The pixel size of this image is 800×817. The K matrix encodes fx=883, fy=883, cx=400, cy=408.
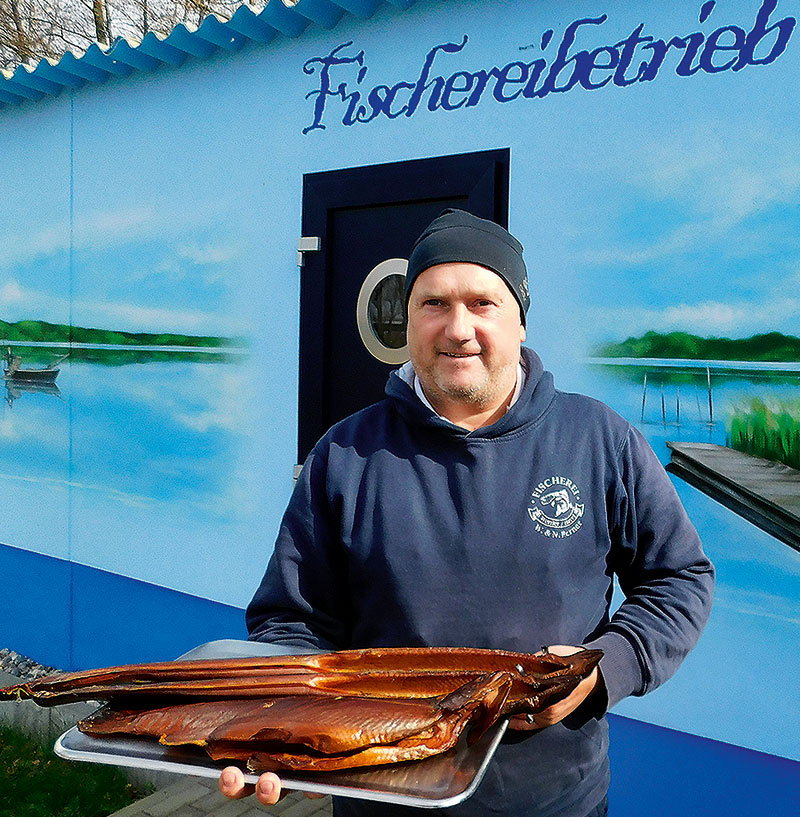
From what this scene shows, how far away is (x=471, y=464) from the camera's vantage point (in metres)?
2.01

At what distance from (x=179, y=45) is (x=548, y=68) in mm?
2091

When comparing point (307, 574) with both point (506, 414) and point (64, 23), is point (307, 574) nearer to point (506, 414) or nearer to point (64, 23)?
point (506, 414)

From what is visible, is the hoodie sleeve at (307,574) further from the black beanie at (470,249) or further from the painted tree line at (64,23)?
the painted tree line at (64,23)

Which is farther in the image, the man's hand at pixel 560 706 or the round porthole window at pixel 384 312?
the round porthole window at pixel 384 312

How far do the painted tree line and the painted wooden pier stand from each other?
1065 cm

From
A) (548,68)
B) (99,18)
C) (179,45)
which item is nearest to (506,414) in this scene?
(548,68)

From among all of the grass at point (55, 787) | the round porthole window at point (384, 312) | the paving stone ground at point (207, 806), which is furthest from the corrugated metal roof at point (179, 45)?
the grass at point (55, 787)

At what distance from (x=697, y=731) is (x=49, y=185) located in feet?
16.3

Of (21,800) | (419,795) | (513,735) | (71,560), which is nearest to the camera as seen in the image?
(419,795)

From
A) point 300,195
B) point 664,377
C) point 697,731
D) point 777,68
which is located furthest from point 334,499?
point 300,195

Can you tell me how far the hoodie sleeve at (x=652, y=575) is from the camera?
1.85 m

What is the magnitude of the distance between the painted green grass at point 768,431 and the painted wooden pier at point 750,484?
0.09 feet

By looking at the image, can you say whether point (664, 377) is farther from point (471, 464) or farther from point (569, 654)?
point (569, 654)

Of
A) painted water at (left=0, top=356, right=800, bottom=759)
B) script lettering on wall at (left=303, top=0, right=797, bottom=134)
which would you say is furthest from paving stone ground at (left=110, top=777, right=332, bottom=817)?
script lettering on wall at (left=303, top=0, right=797, bottom=134)
